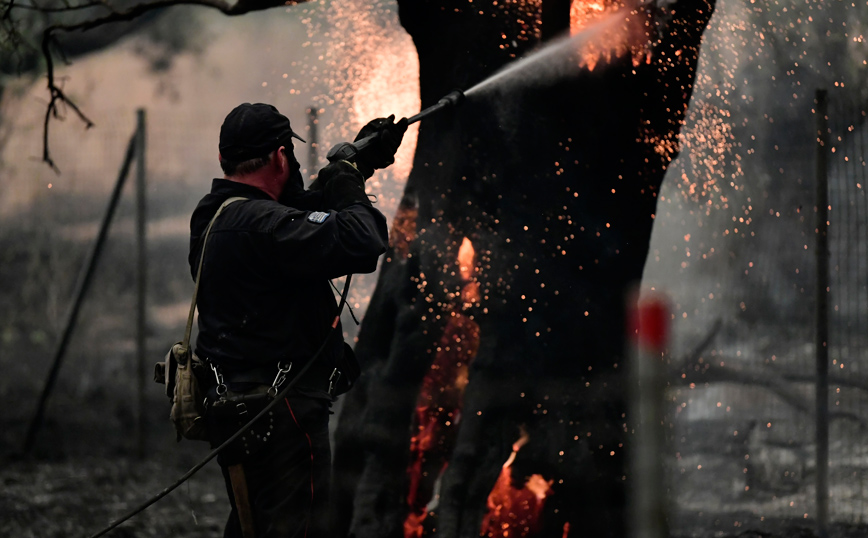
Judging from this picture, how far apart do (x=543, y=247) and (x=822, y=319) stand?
171 centimetres

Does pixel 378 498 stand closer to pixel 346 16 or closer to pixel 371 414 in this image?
pixel 371 414

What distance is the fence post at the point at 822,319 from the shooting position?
465 cm

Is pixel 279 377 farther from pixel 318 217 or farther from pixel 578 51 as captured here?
pixel 578 51

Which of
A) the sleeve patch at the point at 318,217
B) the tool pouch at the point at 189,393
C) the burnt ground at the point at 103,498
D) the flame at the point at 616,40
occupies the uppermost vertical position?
the flame at the point at 616,40

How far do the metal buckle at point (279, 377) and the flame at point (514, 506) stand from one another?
1.54 metres

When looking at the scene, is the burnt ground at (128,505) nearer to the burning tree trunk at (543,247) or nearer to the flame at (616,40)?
the burning tree trunk at (543,247)

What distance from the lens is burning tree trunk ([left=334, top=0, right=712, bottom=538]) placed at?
404cm

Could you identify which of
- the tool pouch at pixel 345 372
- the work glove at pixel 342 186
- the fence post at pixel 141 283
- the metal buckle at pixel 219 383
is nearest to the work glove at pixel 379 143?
the work glove at pixel 342 186

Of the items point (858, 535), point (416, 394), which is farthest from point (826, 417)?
point (416, 394)

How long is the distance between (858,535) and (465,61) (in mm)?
3182

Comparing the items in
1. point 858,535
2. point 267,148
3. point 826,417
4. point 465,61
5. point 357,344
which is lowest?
point 858,535

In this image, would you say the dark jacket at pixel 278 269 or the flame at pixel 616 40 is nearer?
the dark jacket at pixel 278 269

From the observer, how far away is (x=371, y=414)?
14.5 ft

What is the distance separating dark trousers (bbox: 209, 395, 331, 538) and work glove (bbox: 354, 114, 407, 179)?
2.85 feet
